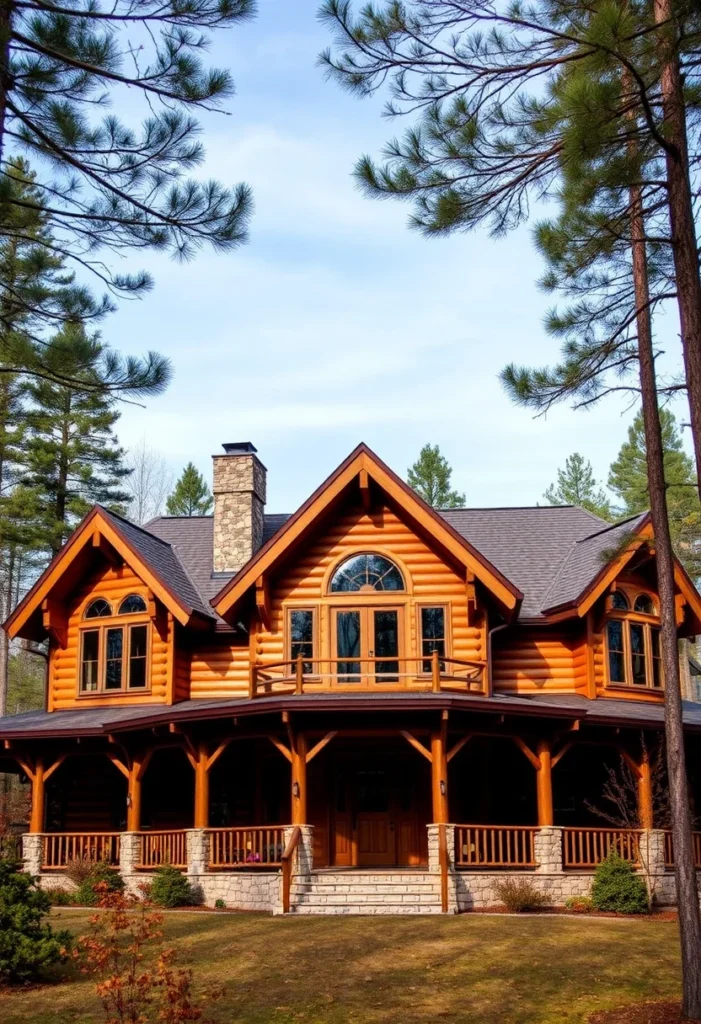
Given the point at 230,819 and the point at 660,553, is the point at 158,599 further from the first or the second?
the point at 660,553

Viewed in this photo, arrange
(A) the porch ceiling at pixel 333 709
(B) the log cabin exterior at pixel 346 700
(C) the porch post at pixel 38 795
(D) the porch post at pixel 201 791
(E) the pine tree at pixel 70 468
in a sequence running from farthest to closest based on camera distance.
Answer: (E) the pine tree at pixel 70 468
(C) the porch post at pixel 38 795
(D) the porch post at pixel 201 791
(B) the log cabin exterior at pixel 346 700
(A) the porch ceiling at pixel 333 709

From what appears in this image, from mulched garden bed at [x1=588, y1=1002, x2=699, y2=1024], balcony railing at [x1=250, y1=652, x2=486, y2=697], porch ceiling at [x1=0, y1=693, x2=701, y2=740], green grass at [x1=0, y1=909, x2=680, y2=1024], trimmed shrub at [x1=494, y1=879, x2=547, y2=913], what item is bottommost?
mulched garden bed at [x1=588, y1=1002, x2=699, y2=1024]

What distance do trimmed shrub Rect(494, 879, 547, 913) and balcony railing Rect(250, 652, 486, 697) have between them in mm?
3797

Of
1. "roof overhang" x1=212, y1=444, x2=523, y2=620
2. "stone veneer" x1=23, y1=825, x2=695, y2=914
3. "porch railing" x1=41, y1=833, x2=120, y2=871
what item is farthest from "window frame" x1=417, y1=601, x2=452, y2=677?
"porch railing" x1=41, y1=833, x2=120, y2=871

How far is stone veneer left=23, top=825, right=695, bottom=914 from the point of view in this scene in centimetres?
1827

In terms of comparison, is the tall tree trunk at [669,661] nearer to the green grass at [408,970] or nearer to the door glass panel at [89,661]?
the green grass at [408,970]

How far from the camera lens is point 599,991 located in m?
13.1

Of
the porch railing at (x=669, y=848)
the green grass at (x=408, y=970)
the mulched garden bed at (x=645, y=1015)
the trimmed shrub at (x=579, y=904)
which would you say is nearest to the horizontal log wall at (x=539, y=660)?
the porch railing at (x=669, y=848)

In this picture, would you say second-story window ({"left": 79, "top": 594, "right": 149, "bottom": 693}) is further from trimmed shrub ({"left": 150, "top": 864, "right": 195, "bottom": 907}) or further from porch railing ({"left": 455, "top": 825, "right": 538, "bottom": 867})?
porch railing ({"left": 455, "top": 825, "right": 538, "bottom": 867})

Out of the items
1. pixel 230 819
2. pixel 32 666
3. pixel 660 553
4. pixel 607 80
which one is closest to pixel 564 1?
pixel 607 80

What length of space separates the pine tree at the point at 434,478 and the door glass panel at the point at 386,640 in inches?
995

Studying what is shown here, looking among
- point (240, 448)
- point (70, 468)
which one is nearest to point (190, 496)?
point (70, 468)

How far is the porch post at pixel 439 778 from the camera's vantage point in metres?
19.3

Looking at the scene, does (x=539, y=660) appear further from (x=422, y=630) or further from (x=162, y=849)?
(x=162, y=849)
